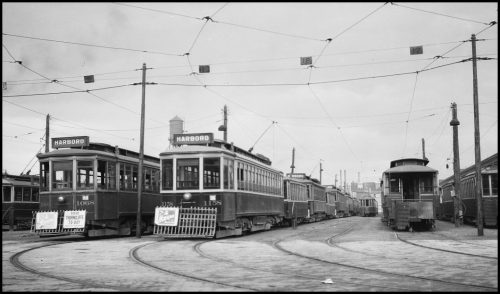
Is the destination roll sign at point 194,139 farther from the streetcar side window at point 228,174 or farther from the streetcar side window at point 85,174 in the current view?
the streetcar side window at point 85,174

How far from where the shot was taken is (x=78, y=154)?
18.0 metres

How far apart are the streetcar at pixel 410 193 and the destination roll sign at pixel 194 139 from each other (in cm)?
920

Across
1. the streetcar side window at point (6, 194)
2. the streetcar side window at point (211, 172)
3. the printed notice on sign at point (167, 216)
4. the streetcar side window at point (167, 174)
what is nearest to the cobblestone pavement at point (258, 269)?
the printed notice on sign at point (167, 216)

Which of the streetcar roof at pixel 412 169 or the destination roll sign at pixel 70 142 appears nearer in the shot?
the destination roll sign at pixel 70 142

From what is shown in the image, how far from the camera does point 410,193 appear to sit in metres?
24.2

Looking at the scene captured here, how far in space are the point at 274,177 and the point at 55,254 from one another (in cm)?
1343

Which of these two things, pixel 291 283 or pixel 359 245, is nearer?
pixel 291 283

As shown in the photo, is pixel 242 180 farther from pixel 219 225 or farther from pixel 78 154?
pixel 78 154

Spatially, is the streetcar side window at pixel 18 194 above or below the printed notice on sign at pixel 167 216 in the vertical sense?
above

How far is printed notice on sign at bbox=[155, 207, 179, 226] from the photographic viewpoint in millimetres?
16906

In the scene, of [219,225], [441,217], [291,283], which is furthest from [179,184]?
[441,217]

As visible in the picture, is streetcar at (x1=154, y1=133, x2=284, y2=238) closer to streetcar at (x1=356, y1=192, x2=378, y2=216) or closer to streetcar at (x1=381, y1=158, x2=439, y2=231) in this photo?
streetcar at (x1=381, y1=158, x2=439, y2=231)

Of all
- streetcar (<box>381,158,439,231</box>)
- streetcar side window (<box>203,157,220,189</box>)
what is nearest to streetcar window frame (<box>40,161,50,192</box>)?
streetcar side window (<box>203,157,220,189</box>)

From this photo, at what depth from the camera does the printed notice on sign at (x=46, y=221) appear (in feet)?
57.6
